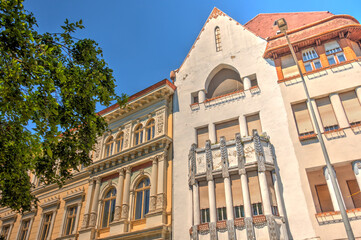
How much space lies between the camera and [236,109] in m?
17.6

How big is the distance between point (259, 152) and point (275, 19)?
503 inches

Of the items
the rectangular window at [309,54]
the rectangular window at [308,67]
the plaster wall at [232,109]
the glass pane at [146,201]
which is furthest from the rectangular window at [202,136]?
the rectangular window at [309,54]

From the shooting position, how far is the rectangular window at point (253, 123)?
16.5 metres

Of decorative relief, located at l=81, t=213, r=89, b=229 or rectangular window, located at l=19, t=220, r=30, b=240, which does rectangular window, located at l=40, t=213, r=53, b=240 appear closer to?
rectangular window, located at l=19, t=220, r=30, b=240

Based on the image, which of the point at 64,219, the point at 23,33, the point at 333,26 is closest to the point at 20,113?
the point at 23,33

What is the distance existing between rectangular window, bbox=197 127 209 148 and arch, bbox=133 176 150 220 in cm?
420

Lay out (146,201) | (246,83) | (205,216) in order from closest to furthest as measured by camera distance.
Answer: (205,216) → (146,201) → (246,83)

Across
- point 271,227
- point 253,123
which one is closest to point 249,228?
point 271,227

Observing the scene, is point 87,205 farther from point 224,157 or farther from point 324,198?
point 324,198

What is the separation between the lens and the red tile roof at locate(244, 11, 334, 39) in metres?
19.3

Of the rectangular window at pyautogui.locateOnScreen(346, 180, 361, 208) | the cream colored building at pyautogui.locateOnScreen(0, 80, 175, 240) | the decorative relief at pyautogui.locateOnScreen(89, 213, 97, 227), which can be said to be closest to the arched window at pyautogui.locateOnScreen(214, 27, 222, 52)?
the cream colored building at pyautogui.locateOnScreen(0, 80, 175, 240)

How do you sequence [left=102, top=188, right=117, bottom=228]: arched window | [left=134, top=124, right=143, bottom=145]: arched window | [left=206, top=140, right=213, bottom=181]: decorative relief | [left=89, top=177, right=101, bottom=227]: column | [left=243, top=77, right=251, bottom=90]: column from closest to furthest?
[left=206, top=140, right=213, bottom=181]: decorative relief, [left=243, top=77, right=251, bottom=90]: column, [left=102, top=188, right=117, bottom=228]: arched window, [left=89, top=177, right=101, bottom=227]: column, [left=134, top=124, right=143, bottom=145]: arched window

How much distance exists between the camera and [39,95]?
381 inches

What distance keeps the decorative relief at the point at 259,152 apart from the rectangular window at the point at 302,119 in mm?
2216
